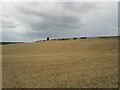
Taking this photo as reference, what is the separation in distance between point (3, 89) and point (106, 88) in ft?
20.8

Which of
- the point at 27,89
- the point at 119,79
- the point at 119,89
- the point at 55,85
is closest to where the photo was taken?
the point at 119,89

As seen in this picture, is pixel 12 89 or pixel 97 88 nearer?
pixel 97 88

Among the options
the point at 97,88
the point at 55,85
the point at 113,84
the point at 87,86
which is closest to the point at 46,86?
the point at 55,85

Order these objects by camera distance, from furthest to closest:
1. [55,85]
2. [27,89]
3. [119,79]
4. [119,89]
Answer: [119,79] < [55,85] < [27,89] < [119,89]

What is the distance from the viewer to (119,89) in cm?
840

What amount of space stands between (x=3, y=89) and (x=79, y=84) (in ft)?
15.9

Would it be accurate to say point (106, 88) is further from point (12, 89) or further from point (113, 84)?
point (12, 89)

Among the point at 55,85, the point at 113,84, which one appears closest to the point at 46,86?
the point at 55,85

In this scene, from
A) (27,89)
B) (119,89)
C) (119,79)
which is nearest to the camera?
(119,89)

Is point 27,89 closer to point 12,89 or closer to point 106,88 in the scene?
point 12,89

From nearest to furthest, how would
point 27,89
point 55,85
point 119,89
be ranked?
point 119,89
point 27,89
point 55,85

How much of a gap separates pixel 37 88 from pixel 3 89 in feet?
7.09

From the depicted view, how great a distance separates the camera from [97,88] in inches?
339

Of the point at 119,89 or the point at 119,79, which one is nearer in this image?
the point at 119,89
